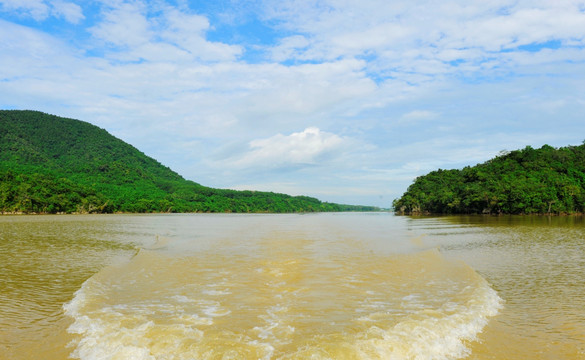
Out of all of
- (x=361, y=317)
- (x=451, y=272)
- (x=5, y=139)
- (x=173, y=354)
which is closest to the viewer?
(x=173, y=354)

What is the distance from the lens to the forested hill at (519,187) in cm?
5666

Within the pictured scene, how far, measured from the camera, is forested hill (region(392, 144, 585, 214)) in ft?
186

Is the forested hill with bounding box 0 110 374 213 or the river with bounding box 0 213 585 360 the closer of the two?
the river with bounding box 0 213 585 360

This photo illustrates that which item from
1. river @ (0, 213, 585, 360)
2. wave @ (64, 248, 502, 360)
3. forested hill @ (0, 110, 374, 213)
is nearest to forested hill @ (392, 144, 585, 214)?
river @ (0, 213, 585, 360)

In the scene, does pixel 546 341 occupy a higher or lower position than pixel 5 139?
lower

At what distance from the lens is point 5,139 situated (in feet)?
383

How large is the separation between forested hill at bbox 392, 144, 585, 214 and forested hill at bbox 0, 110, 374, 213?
7775 cm

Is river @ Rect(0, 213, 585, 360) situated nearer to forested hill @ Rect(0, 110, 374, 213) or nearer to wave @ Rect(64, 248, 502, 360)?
wave @ Rect(64, 248, 502, 360)

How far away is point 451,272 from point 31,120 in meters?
178

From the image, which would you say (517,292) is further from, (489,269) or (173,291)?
(173,291)

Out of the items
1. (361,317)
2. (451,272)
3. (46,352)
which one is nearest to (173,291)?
(46,352)

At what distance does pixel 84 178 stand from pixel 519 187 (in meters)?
113

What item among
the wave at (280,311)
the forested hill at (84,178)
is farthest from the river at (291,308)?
the forested hill at (84,178)

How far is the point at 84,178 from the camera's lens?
105562 mm
